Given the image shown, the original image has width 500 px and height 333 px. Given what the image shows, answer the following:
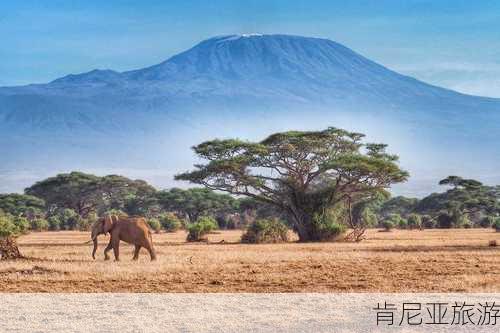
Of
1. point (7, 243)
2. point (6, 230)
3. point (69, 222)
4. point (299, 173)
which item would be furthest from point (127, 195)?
point (7, 243)

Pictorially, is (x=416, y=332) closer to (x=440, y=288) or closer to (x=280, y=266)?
(x=440, y=288)

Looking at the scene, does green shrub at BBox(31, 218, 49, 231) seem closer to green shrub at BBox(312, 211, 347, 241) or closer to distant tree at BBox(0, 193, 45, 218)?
distant tree at BBox(0, 193, 45, 218)

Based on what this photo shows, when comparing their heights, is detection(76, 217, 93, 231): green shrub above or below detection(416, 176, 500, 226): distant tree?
below

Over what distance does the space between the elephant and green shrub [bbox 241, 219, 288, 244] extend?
589 inches

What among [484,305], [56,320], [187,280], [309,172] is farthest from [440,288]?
[309,172]

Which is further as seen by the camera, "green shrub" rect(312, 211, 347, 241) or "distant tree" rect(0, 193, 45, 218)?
"distant tree" rect(0, 193, 45, 218)

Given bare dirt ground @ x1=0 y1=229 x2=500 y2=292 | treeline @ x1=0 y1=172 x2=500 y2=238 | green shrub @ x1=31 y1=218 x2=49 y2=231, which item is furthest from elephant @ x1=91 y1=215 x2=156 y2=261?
treeline @ x1=0 y1=172 x2=500 y2=238

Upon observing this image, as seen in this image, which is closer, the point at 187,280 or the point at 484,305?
the point at 484,305

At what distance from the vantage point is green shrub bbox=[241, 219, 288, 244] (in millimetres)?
39719

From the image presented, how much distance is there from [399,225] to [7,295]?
55.5 metres

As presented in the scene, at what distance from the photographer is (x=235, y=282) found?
62.1 feet

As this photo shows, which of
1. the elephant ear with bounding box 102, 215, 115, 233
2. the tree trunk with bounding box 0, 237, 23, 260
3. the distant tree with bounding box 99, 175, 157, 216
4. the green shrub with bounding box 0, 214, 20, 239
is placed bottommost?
the tree trunk with bounding box 0, 237, 23, 260

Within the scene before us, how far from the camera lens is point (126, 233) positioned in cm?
2466

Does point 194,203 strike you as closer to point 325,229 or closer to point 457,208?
point 457,208
